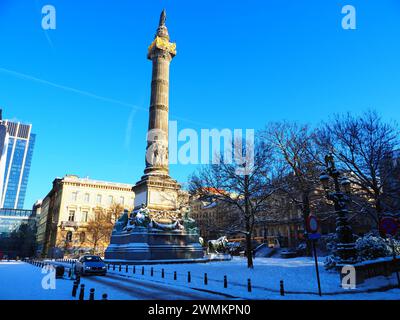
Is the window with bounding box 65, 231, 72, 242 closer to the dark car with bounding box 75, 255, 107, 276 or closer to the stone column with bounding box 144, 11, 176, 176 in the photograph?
the stone column with bounding box 144, 11, 176, 176

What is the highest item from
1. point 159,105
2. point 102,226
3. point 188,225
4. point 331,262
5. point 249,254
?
point 159,105

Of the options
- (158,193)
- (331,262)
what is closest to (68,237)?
(158,193)

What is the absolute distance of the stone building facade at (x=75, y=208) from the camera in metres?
68.8

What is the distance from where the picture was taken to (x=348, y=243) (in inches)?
566

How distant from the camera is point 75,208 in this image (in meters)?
75.4

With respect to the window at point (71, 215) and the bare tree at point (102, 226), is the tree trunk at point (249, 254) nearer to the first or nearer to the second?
the bare tree at point (102, 226)

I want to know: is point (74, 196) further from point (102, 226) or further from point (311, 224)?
point (311, 224)

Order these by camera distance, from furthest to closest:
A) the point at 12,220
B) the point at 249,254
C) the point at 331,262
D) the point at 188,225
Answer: the point at 12,220
the point at 188,225
the point at 249,254
the point at 331,262

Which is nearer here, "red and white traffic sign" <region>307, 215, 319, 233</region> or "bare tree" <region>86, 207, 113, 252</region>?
"red and white traffic sign" <region>307, 215, 319, 233</region>

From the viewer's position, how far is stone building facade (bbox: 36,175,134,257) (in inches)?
2707

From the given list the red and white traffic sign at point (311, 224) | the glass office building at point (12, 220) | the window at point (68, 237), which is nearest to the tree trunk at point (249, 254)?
the red and white traffic sign at point (311, 224)

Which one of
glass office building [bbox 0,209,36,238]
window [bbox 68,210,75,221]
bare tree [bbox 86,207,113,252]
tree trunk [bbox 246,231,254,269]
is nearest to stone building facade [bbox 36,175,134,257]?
window [bbox 68,210,75,221]

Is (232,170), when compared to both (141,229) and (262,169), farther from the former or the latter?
(141,229)
